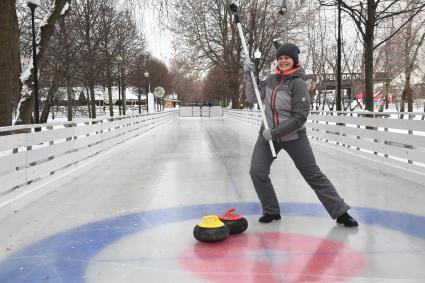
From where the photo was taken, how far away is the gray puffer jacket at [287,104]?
15.6ft

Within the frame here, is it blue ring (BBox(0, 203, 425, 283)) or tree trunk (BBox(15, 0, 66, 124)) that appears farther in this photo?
tree trunk (BBox(15, 0, 66, 124))

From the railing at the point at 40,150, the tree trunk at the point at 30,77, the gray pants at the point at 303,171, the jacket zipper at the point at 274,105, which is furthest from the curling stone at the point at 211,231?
the tree trunk at the point at 30,77

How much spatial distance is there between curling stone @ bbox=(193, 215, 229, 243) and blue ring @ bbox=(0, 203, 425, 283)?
0.88m

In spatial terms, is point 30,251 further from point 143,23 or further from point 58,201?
point 143,23

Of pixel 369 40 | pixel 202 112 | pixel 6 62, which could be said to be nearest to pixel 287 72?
pixel 6 62

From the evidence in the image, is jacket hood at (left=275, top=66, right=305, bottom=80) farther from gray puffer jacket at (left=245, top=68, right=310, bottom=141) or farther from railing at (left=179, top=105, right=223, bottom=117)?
railing at (left=179, top=105, right=223, bottom=117)

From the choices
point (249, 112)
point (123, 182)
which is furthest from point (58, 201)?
point (249, 112)

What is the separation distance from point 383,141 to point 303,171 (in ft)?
17.7

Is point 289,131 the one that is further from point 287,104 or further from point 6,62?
point 6,62

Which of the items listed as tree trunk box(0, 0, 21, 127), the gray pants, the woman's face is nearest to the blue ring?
the gray pants

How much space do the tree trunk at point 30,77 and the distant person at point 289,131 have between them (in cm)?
894

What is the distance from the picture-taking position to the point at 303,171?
5.04m

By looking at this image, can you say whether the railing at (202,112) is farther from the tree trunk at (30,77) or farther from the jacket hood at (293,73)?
the jacket hood at (293,73)

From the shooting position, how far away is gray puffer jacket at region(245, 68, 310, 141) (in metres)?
4.75
